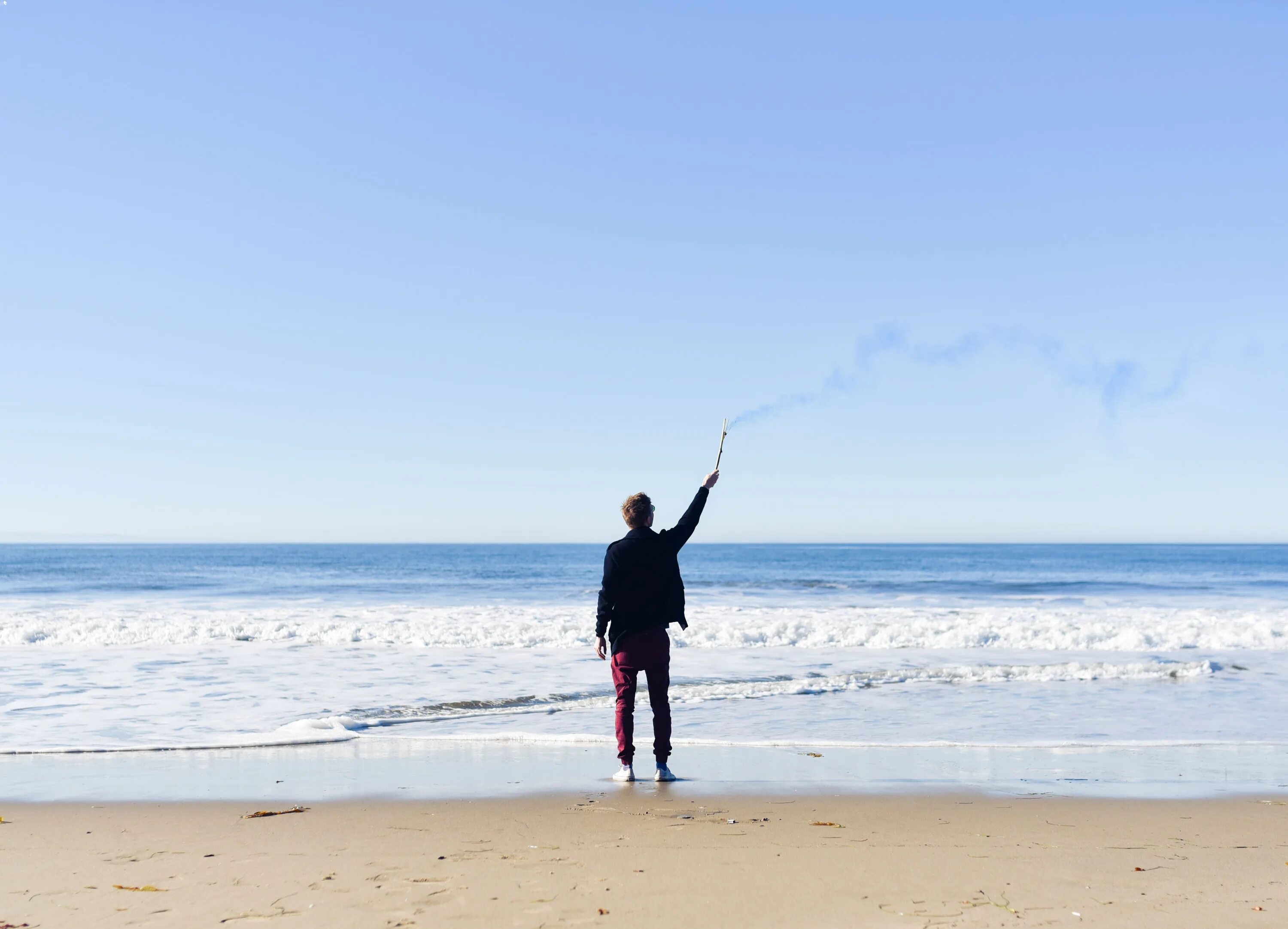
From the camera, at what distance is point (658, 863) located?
166 inches

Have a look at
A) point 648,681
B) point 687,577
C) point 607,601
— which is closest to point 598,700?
point 648,681

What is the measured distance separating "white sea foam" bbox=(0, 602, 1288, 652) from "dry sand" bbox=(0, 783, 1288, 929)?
9.69 m

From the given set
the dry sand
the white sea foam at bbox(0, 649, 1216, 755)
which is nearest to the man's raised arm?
the dry sand

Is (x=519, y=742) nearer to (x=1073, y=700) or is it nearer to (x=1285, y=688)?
(x=1073, y=700)

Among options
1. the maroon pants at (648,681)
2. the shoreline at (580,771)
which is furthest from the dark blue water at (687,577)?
the maroon pants at (648,681)

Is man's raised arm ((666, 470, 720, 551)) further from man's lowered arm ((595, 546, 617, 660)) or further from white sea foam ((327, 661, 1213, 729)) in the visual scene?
white sea foam ((327, 661, 1213, 729))

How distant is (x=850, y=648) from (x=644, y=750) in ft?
28.5

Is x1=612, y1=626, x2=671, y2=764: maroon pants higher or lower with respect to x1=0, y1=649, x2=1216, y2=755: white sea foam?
higher

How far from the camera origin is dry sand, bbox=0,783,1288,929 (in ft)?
11.8

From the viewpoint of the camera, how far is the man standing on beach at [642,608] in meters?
5.87

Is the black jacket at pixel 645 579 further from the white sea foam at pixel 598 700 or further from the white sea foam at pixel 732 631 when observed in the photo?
the white sea foam at pixel 732 631

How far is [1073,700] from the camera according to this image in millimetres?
9812

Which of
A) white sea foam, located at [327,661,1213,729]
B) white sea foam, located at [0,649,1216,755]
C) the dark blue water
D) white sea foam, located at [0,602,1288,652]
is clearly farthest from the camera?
the dark blue water

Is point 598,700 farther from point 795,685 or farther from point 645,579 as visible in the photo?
point 645,579
